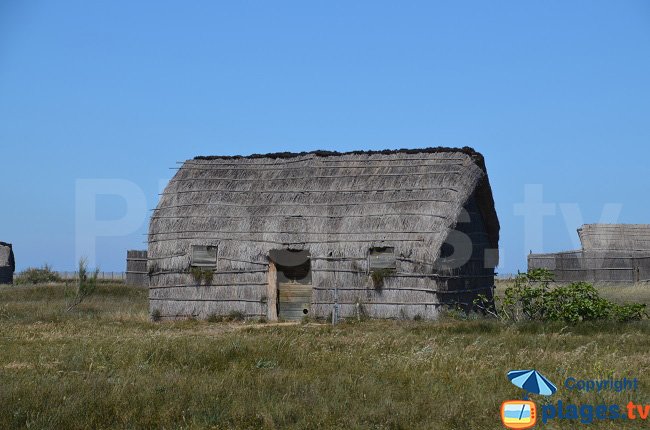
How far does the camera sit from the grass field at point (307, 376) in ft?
29.9

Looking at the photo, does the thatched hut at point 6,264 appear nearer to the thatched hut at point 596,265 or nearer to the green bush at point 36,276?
the green bush at point 36,276

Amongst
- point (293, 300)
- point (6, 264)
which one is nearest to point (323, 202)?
point (293, 300)

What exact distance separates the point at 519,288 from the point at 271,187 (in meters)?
8.48

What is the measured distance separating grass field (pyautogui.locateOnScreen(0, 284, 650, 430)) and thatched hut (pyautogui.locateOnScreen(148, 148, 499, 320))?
15.1 feet

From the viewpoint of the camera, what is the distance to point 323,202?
78.1 feet

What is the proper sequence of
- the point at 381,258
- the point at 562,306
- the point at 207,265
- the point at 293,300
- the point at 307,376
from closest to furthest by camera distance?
the point at 307,376 < the point at 562,306 < the point at 381,258 < the point at 293,300 < the point at 207,265

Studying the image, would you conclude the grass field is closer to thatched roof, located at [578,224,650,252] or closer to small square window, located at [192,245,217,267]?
small square window, located at [192,245,217,267]

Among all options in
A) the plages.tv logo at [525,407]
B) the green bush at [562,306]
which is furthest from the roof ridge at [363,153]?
the plages.tv logo at [525,407]

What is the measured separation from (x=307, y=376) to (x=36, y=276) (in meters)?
40.9

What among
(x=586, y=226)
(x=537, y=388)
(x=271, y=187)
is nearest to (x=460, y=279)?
(x=271, y=187)

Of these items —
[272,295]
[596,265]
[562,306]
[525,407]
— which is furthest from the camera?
[596,265]

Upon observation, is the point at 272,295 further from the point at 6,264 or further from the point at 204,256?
the point at 6,264

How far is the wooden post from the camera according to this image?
76.9 ft

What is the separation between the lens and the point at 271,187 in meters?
25.0
